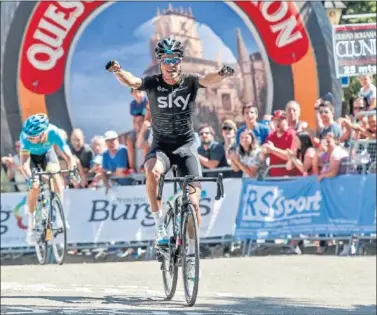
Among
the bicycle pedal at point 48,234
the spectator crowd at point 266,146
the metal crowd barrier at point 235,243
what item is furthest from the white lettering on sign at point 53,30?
the bicycle pedal at point 48,234

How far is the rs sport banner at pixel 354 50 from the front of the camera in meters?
18.5

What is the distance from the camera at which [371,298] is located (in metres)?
13.1

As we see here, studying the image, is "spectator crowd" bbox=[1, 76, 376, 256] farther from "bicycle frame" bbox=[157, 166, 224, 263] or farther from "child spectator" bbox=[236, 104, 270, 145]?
"bicycle frame" bbox=[157, 166, 224, 263]

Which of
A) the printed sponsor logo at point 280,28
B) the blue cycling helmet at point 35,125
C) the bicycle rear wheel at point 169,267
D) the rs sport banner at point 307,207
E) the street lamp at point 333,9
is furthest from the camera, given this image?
the street lamp at point 333,9

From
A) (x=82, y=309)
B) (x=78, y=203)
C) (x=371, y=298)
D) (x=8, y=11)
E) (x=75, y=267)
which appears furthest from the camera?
(x=8, y=11)

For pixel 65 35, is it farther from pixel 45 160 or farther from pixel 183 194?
pixel 183 194

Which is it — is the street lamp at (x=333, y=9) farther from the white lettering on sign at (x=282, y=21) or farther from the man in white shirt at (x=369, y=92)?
the man in white shirt at (x=369, y=92)

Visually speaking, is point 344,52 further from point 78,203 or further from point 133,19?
point 78,203

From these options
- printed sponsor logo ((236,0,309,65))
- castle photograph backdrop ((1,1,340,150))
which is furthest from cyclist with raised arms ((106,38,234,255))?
printed sponsor logo ((236,0,309,65))

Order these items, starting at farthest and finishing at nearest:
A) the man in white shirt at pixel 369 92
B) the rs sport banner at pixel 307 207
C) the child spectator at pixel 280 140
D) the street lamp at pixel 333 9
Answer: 1. the street lamp at pixel 333 9
2. the man in white shirt at pixel 369 92
3. the child spectator at pixel 280 140
4. the rs sport banner at pixel 307 207

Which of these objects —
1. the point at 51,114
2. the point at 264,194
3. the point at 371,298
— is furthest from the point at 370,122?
the point at 51,114

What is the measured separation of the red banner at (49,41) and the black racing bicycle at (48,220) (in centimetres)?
400

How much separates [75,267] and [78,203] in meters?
1.86

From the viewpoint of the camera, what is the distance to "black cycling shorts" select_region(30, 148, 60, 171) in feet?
51.4
